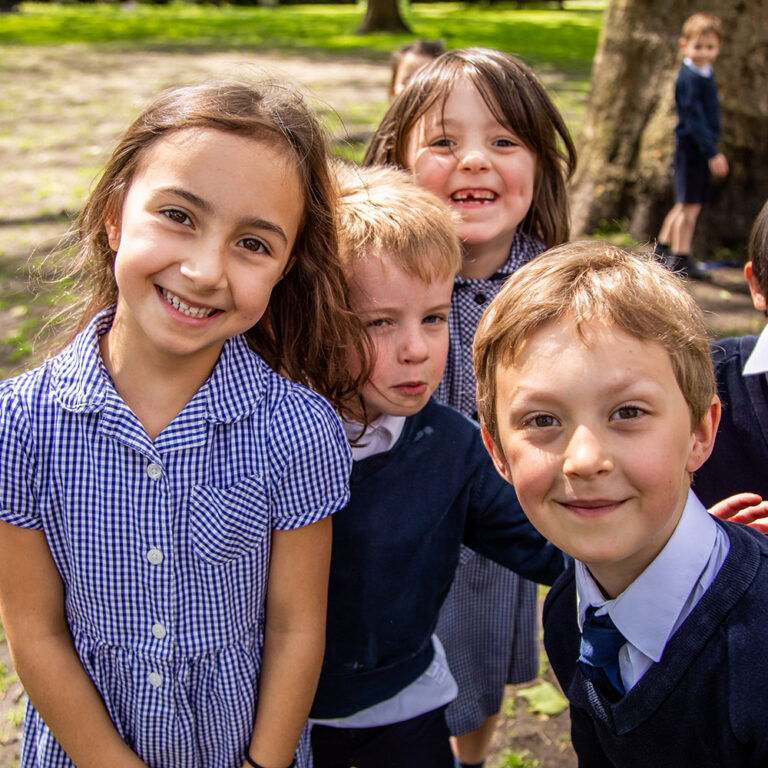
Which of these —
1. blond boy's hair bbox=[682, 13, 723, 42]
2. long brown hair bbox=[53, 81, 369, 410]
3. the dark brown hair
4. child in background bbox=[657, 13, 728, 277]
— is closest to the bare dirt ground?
long brown hair bbox=[53, 81, 369, 410]

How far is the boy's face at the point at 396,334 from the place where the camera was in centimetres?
190

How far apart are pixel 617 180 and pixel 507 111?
183 inches

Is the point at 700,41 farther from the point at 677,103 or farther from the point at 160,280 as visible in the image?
the point at 160,280

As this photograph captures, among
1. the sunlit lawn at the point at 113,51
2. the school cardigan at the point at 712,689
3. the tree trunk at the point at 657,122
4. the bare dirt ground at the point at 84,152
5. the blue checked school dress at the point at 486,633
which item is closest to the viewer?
the school cardigan at the point at 712,689

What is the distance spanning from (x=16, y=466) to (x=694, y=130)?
18.5 feet

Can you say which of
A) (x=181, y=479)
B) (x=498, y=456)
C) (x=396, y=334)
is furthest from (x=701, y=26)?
(x=181, y=479)

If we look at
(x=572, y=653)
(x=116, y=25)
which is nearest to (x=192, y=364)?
(x=572, y=653)

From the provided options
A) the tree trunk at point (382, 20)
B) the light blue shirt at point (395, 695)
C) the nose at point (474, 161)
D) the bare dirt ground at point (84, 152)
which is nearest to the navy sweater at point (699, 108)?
the bare dirt ground at point (84, 152)

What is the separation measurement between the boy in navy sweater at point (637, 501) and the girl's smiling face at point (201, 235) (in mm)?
476

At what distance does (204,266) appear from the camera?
1604mm

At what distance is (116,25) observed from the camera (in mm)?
21812

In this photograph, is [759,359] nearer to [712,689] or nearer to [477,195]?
[712,689]

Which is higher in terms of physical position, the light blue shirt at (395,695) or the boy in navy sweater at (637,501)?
the boy in navy sweater at (637,501)

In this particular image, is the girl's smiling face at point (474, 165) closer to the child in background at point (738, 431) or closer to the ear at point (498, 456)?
the child in background at point (738, 431)
